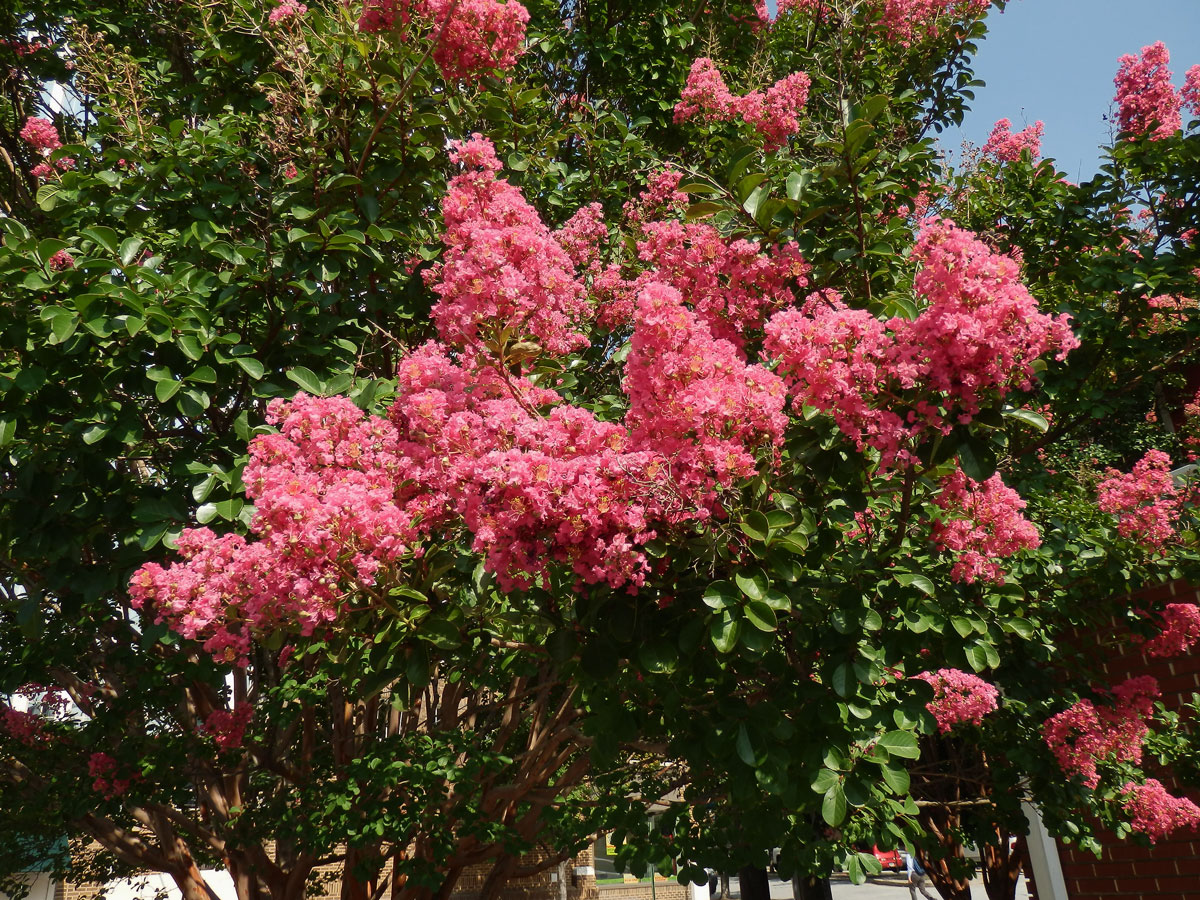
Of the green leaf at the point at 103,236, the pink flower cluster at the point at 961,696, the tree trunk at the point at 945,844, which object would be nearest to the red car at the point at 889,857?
the tree trunk at the point at 945,844

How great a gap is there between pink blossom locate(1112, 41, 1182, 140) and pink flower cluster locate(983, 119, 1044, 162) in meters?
0.56

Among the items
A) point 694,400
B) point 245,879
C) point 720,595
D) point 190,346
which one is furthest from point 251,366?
point 245,879

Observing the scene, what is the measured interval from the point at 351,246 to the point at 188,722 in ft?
11.6

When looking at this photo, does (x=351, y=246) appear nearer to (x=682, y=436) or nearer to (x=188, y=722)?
(x=682, y=436)

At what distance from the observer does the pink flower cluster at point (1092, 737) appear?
4.16 meters

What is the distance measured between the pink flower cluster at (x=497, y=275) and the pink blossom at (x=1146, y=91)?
5.31 m

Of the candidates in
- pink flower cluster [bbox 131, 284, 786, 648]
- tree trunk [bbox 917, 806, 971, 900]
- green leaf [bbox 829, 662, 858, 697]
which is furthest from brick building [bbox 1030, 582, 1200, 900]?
pink flower cluster [bbox 131, 284, 786, 648]

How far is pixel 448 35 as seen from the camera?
3555mm

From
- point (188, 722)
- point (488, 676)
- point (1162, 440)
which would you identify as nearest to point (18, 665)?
point (188, 722)

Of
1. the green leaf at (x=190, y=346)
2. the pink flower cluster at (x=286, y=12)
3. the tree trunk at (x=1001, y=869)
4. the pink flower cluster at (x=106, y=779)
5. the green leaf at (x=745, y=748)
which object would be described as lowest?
the tree trunk at (x=1001, y=869)

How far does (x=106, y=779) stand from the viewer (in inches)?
184

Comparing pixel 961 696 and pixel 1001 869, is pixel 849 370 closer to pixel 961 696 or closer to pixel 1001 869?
pixel 961 696

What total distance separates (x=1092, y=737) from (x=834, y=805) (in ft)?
8.39

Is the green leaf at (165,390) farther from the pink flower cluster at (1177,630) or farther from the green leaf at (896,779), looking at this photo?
the pink flower cluster at (1177,630)
